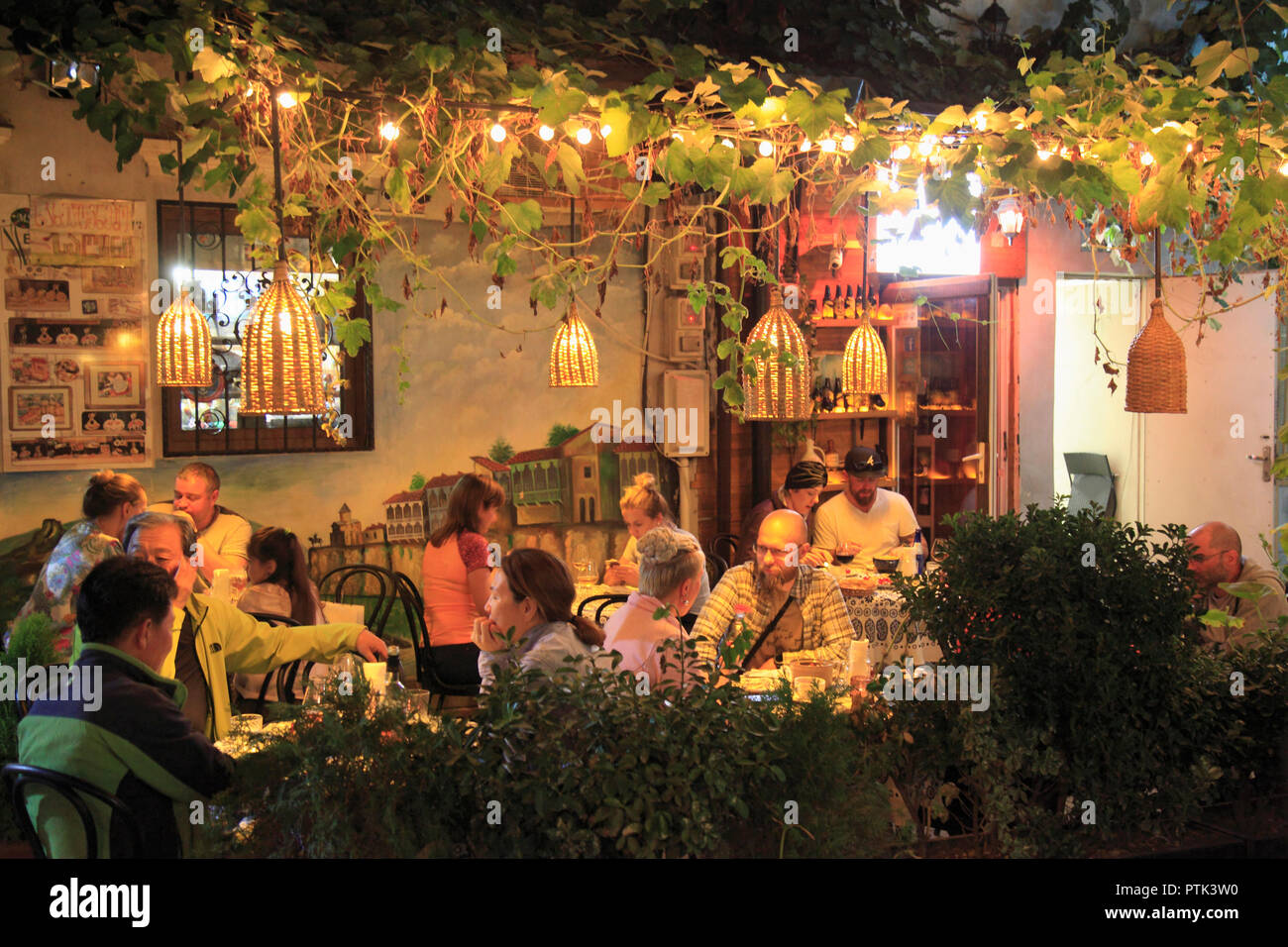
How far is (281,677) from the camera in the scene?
4.69 meters

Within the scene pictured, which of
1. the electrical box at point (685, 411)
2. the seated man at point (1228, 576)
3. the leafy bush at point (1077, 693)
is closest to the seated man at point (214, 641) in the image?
the leafy bush at point (1077, 693)

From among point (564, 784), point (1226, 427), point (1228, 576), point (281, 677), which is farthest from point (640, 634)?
point (1226, 427)

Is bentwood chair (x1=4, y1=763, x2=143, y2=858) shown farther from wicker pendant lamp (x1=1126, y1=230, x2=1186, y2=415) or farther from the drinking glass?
wicker pendant lamp (x1=1126, y1=230, x2=1186, y2=415)

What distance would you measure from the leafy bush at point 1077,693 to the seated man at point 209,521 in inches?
165

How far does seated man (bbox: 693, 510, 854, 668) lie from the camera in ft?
16.9

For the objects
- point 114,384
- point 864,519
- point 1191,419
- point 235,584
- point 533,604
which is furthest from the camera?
point 1191,419

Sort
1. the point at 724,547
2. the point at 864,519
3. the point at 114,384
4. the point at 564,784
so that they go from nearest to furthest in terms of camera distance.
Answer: the point at 564,784 < the point at 114,384 < the point at 864,519 < the point at 724,547

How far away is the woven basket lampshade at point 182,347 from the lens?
16.9 ft

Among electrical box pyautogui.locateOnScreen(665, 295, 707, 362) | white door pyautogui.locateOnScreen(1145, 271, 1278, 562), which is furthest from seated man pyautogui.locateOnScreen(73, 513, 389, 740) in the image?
white door pyautogui.locateOnScreen(1145, 271, 1278, 562)

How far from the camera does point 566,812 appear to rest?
256 cm

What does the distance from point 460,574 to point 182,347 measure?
1.71m

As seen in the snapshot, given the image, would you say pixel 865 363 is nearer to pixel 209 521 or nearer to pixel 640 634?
pixel 640 634

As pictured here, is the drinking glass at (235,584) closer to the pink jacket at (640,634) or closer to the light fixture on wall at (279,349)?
the light fixture on wall at (279,349)

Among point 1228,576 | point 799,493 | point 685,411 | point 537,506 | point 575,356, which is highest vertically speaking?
point 575,356
